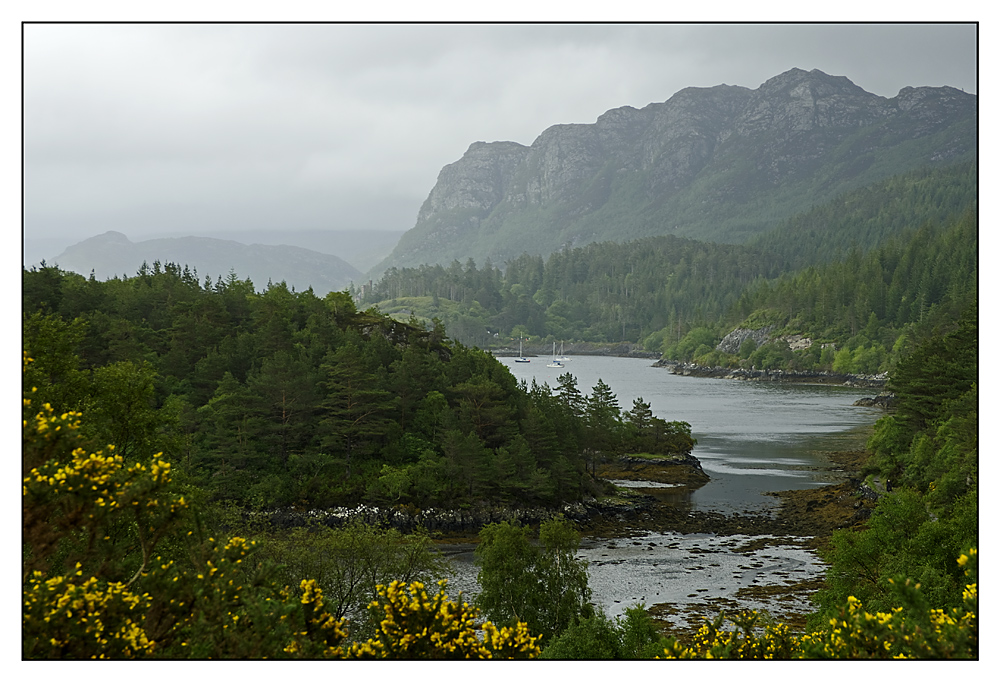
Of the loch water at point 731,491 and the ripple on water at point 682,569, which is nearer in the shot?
the ripple on water at point 682,569

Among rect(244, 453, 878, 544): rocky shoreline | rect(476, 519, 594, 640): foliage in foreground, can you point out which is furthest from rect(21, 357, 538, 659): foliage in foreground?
rect(244, 453, 878, 544): rocky shoreline

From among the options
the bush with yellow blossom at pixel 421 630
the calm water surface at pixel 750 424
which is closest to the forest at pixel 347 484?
the bush with yellow blossom at pixel 421 630

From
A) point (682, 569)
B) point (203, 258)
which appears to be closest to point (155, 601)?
point (682, 569)

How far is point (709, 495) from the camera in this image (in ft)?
119

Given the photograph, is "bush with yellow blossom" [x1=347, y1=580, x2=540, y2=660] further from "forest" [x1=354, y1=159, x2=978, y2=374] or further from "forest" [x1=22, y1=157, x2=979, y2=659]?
"forest" [x1=354, y1=159, x2=978, y2=374]

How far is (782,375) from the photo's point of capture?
101688 millimetres

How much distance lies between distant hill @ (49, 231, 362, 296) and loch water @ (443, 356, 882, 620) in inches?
730

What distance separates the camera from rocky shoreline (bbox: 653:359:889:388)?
8894cm

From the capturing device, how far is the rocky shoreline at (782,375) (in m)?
88.9

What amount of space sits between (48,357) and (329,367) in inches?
898

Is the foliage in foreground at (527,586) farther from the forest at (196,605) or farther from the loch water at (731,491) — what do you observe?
the loch water at (731,491)

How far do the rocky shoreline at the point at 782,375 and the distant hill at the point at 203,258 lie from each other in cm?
5601

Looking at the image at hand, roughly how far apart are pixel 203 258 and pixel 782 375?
76.8 m

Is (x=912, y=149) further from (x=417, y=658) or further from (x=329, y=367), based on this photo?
(x=417, y=658)
